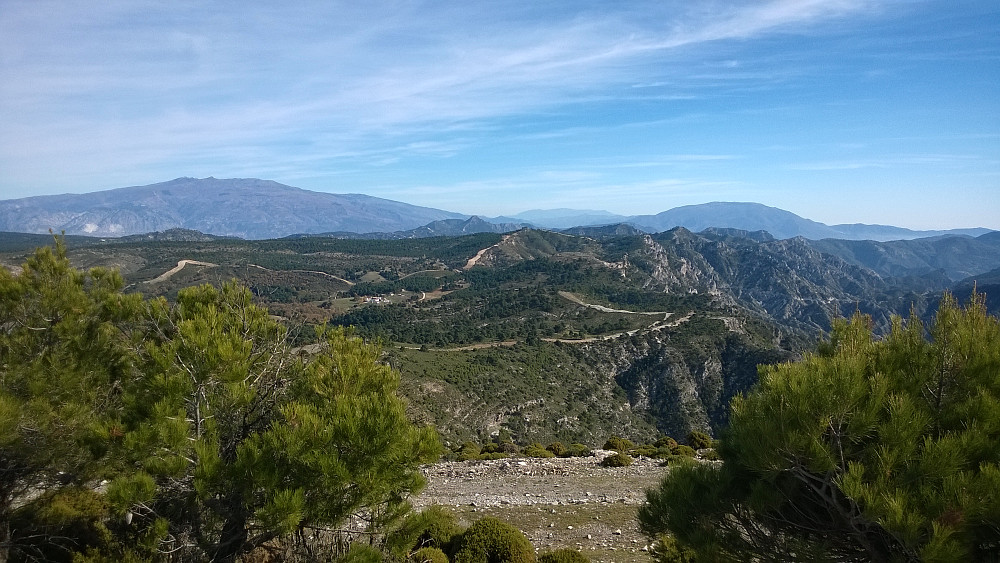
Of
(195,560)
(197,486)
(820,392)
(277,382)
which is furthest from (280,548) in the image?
(820,392)

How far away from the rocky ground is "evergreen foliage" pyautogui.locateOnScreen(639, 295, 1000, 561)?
5348mm

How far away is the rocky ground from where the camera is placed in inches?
452

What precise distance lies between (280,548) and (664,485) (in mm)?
5826

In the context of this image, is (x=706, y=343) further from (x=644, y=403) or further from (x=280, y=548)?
(x=280, y=548)

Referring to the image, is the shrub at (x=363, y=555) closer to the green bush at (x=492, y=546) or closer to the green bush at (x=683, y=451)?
the green bush at (x=492, y=546)

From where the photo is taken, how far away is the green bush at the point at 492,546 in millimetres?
8812

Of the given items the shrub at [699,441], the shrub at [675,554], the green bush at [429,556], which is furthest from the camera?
the shrub at [699,441]

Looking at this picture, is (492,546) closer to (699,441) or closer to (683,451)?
(683,451)

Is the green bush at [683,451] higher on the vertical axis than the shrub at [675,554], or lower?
lower

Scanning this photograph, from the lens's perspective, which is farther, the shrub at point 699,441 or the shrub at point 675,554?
the shrub at point 699,441

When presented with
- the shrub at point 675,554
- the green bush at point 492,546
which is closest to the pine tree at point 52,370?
the green bush at point 492,546

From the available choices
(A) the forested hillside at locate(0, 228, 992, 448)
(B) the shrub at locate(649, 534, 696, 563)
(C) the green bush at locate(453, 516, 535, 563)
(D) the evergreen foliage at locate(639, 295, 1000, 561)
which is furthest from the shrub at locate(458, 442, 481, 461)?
(D) the evergreen foliage at locate(639, 295, 1000, 561)

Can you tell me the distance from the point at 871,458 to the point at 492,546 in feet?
21.2

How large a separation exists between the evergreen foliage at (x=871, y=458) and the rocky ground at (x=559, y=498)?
535 cm
